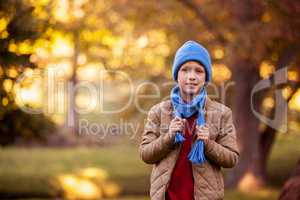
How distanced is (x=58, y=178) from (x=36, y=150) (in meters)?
4.49

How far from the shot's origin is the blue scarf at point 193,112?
11.3ft

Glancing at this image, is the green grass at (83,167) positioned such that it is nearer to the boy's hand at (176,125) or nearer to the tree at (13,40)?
the tree at (13,40)

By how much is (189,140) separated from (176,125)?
21 cm

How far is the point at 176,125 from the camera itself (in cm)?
340

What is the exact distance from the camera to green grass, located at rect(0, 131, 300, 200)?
14.9 meters

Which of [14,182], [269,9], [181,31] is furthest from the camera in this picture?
[14,182]

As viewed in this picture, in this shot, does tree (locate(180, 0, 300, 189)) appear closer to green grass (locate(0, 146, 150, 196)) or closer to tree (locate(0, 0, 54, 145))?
green grass (locate(0, 146, 150, 196))

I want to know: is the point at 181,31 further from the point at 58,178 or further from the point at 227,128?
the point at 227,128

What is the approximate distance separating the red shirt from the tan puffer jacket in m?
0.03

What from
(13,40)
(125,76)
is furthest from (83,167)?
(13,40)

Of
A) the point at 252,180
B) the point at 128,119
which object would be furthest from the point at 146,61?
the point at 252,180

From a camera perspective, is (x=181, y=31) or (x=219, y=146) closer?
(x=219, y=146)

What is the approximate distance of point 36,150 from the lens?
795 inches

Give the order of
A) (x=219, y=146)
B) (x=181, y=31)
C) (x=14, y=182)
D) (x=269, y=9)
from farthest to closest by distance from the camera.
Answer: (x=14, y=182)
(x=181, y=31)
(x=269, y=9)
(x=219, y=146)
